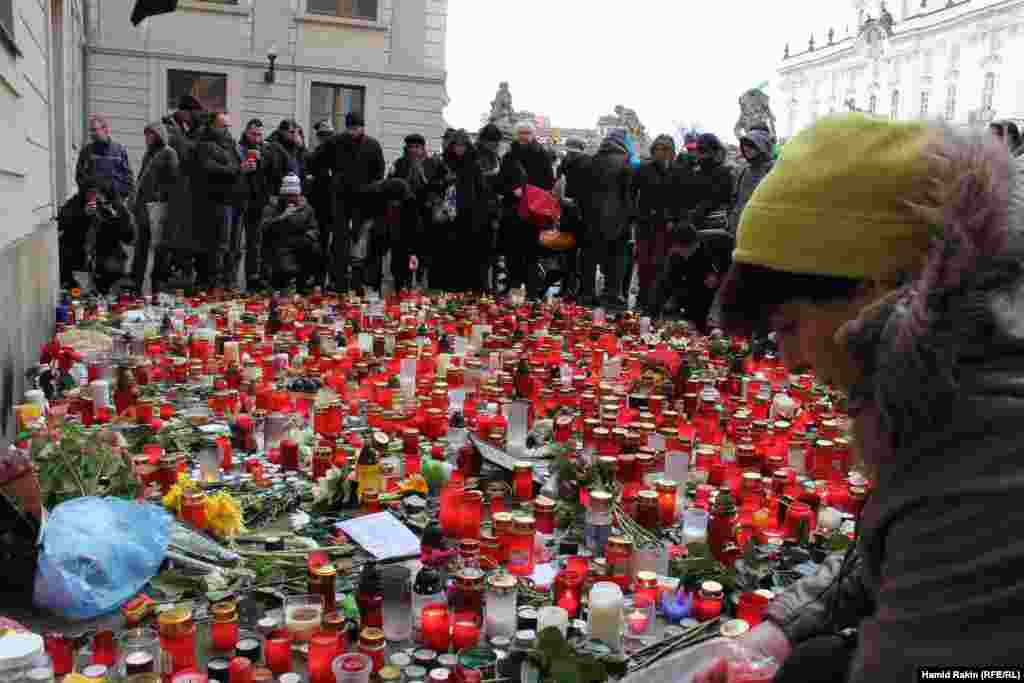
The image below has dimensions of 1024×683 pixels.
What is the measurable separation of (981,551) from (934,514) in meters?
0.07

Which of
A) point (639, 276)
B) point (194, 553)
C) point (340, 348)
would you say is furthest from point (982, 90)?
point (194, 553)

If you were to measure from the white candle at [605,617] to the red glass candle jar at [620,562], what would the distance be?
0.35 meters

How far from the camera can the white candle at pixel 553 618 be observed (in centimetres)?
264

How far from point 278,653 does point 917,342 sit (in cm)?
202

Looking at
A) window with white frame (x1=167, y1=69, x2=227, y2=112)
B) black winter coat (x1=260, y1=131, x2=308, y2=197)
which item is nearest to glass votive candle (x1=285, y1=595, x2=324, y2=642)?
black winter coat (x1=260, y1=131, x2=308, y2=197)

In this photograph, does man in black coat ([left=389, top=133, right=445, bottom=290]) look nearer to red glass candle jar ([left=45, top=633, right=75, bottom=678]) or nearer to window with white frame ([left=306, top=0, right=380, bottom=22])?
red glass candle jar ([left=45, top=633, right=75, bottom=678])

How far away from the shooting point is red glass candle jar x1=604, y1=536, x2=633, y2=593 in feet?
10.1

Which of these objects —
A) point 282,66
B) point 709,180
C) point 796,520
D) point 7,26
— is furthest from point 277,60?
point 796,520

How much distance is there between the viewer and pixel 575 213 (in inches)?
393

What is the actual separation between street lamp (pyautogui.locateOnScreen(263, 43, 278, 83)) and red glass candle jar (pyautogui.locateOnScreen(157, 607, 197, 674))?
18.0 m

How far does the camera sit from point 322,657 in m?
2.51

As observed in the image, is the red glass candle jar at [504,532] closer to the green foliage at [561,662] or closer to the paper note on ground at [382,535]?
the paper note on ground at [382,535]

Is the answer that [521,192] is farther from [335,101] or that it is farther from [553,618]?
[335,101]

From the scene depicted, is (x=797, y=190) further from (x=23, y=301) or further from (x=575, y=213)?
(x=575, y=213)
